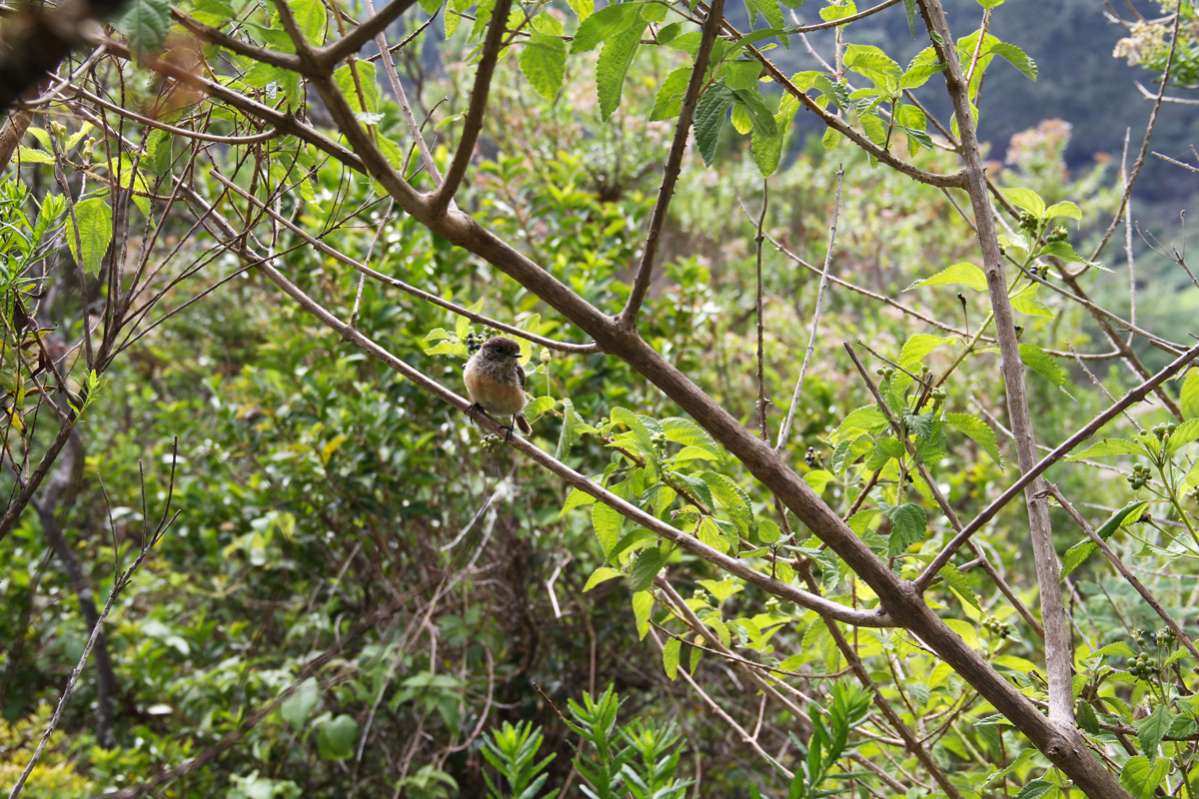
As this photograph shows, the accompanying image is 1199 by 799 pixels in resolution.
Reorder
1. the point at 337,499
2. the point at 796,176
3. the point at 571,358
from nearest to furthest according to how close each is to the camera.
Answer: the point at 571,358, the point at 337,499, the point at 796,176

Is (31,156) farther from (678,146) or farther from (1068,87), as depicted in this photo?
(1068,87)

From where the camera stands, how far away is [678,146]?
1075 millimetres

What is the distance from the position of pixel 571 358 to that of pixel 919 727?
1.75 metres


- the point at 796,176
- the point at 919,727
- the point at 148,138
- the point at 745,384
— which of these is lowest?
the point at 919,727

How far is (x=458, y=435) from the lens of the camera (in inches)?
146

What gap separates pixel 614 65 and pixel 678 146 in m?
0.17

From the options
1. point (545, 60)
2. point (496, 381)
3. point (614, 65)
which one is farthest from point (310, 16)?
point (496, 381)

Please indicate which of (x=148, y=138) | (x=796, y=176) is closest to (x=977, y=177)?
(x=148, y=138)

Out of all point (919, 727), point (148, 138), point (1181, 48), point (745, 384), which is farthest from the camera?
point (745, 384)

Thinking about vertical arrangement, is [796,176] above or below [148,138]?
above

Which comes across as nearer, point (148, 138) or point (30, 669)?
point (148, 138)

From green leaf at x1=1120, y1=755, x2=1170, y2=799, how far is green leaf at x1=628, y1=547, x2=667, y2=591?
0.67 metres

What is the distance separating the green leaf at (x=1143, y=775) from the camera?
4.04 feet

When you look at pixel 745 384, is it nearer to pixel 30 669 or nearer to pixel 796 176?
pixel 30 669
